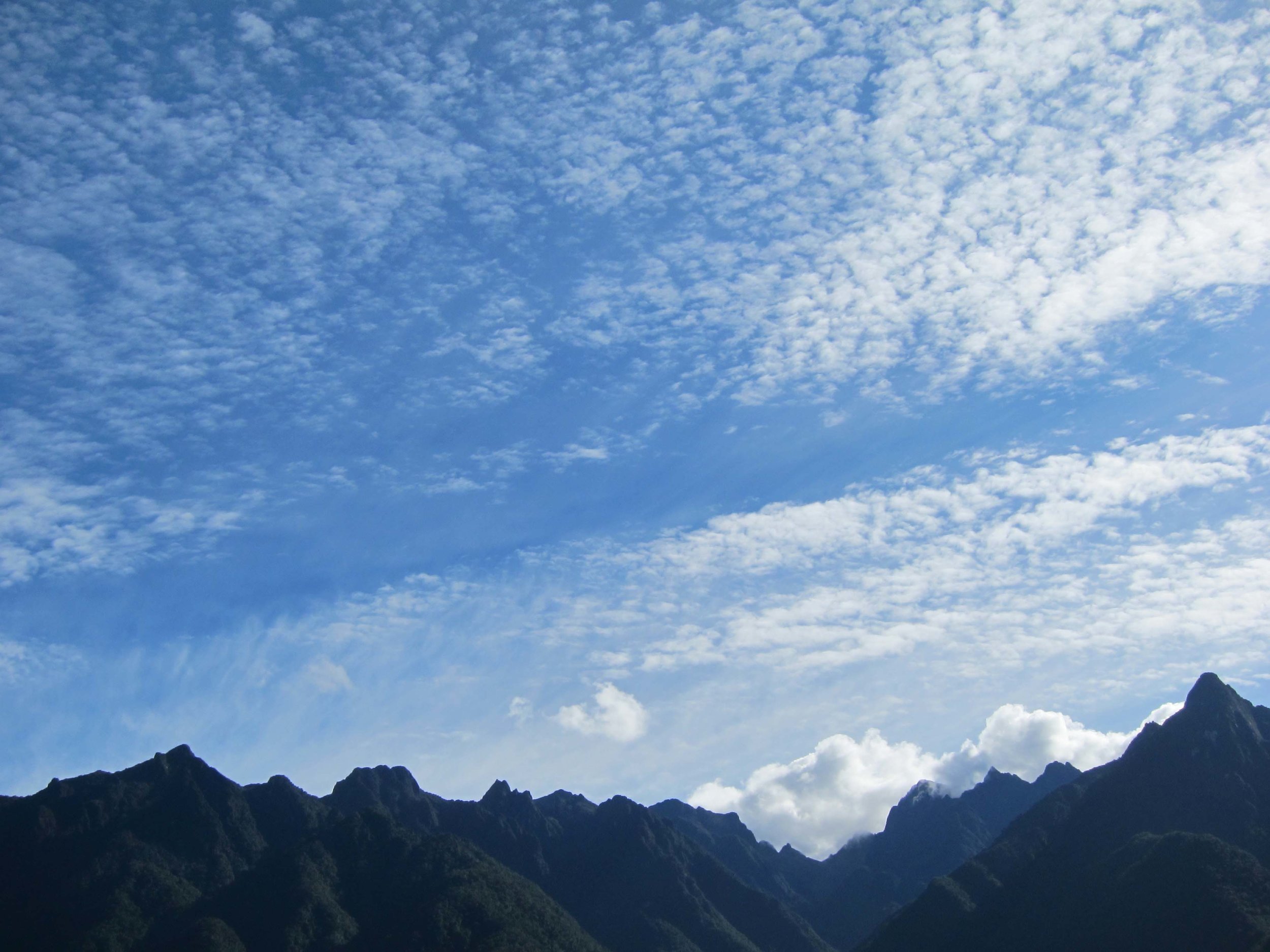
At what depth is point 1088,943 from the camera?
19125 cm

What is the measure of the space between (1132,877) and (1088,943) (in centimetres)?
1488

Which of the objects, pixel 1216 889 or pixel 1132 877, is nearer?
pixel 1216 889

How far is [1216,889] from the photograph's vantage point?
17612 centimetres

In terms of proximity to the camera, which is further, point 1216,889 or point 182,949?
point 182,949

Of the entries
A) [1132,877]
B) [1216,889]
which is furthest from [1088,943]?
[1216,889]

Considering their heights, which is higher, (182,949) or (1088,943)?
(182,949)

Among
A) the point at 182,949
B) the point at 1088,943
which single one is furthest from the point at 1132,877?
the point at 182,949

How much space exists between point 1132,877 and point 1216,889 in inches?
766

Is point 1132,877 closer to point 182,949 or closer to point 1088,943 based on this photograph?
point 1088,943

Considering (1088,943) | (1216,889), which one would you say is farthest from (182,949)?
(1216,889)

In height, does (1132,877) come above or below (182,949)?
below

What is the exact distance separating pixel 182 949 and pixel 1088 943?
16947 cm

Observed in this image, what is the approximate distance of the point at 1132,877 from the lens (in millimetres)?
194125
